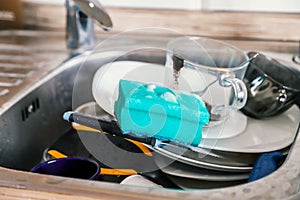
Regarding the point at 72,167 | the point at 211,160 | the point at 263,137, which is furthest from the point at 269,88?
the point at 72,167

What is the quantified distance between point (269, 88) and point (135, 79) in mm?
229

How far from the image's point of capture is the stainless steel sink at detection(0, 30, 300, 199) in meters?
0.48

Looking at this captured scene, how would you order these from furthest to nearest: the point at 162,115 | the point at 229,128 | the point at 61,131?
the point at 61,131
the point at 229,128
the point at 162,115

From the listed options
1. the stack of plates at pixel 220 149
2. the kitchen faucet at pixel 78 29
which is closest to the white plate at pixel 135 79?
the stack of plates at pixel 220 149

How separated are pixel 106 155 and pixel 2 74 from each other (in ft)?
1.10

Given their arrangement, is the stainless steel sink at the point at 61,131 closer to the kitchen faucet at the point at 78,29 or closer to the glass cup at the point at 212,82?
the kitchen faucet at the point at 78,29

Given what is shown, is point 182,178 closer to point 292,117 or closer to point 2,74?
point 292,117

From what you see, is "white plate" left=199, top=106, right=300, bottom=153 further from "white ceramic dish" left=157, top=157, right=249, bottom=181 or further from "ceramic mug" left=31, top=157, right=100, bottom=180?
"ceramic mug" left=31, top=157, right=100, bottom=180

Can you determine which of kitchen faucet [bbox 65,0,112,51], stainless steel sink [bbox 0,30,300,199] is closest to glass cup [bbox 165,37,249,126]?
stainless steel sink [bbox 0,30,300,199]

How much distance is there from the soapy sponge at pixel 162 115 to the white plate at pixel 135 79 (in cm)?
5

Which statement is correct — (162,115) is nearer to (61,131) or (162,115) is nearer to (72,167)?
(72,167)

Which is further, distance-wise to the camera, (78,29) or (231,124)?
(78,29)

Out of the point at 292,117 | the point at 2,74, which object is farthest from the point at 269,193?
the point at 2,74

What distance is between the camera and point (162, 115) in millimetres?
585
